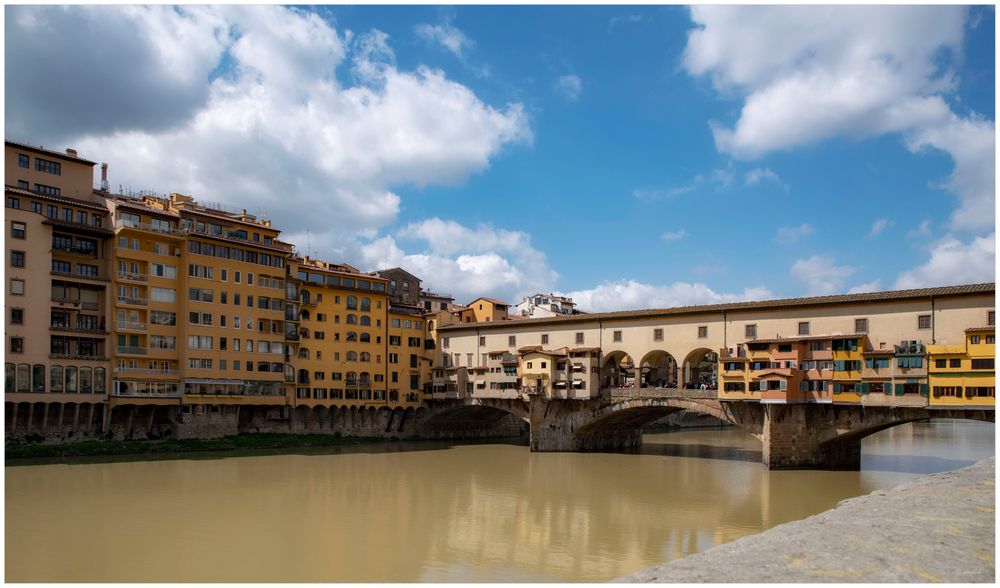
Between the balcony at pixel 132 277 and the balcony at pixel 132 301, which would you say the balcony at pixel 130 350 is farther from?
the balcony at pixel 132 277

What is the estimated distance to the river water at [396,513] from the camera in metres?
21.4

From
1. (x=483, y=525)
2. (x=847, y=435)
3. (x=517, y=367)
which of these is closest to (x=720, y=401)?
(x=847, y=435)

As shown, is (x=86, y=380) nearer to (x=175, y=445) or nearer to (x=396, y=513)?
(x=175, y=445)

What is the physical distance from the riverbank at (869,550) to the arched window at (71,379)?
4208 centimetres

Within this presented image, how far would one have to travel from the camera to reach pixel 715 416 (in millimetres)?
48031

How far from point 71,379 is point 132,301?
227 inches

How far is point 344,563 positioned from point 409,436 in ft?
143

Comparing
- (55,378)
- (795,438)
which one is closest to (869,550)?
(795,438)

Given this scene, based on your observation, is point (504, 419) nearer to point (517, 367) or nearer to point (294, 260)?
point (517, 367)

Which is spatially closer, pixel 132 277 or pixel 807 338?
pixel 807 338

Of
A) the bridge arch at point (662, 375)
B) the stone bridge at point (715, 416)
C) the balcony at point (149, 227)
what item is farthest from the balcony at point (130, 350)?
the bridge arch at point (662, 375)

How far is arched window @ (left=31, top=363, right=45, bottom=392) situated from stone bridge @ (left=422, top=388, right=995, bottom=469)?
93.1ft

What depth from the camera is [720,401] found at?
48.3 meters

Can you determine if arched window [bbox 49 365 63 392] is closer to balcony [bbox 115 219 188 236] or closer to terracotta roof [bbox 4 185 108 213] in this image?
balcony [bbox 115 219 188 236]
